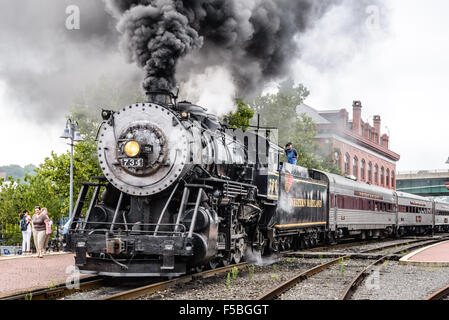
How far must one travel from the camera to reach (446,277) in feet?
33.5

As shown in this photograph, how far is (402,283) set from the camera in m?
9.35

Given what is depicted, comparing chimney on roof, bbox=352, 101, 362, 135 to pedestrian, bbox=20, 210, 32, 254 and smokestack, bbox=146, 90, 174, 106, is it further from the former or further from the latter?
smokestack, bbox=146, 90, 174, 106

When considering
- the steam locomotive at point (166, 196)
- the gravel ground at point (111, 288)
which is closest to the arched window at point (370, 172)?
the steam locomotive at point (166, 196)

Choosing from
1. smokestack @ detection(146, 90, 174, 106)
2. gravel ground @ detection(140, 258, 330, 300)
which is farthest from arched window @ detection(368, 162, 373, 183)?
smokestack @ detection(146, 90, 174, 106)

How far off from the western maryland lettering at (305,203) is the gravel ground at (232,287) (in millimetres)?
2753

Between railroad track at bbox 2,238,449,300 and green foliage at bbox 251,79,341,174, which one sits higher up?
green foliage at bbox 251,79,341,174

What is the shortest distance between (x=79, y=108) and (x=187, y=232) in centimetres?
1356

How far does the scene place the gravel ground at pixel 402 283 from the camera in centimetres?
805

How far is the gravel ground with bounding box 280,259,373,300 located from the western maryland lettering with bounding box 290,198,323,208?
213 cm

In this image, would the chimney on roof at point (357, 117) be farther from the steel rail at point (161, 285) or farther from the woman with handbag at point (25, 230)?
the steel rail at point (161, 285)

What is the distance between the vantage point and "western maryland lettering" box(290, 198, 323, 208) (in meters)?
13.5

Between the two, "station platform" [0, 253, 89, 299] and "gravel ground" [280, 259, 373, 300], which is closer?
"gravel ground" [280, 259, 373, 300]

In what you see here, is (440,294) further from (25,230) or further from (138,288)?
(25,230)
